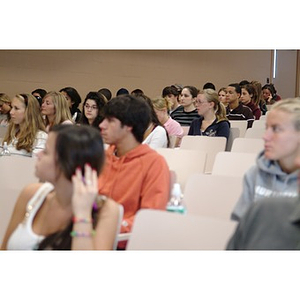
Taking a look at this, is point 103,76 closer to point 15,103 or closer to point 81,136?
point 15,103

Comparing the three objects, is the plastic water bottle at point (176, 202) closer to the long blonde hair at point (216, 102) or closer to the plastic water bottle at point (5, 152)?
the plastic water bottle at point (5, 152)

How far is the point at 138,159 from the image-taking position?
2393 mm

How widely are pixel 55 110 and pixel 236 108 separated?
229 cm

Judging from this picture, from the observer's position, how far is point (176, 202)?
220 centimetres

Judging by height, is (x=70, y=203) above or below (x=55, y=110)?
below

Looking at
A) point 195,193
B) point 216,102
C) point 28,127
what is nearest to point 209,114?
point 216,102

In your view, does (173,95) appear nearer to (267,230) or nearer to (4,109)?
(4,109)

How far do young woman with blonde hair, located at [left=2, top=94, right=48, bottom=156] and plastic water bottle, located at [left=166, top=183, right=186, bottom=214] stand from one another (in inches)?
36.9

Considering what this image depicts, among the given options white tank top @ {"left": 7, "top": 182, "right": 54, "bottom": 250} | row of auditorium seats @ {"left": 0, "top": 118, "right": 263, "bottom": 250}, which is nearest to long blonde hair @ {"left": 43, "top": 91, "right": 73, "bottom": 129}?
row of auditorium seats @ {"left": 0, "top": 118, "right": 263, "bottom": 250}

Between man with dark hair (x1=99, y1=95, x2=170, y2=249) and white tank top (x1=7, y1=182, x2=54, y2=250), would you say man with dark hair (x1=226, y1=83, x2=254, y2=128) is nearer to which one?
man with dark hair (x1=99, y1=95, x2=170, y2=249)

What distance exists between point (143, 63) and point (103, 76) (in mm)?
518

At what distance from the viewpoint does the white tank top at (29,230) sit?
1790 mm

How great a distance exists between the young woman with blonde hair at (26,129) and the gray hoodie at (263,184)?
1.26 meters
